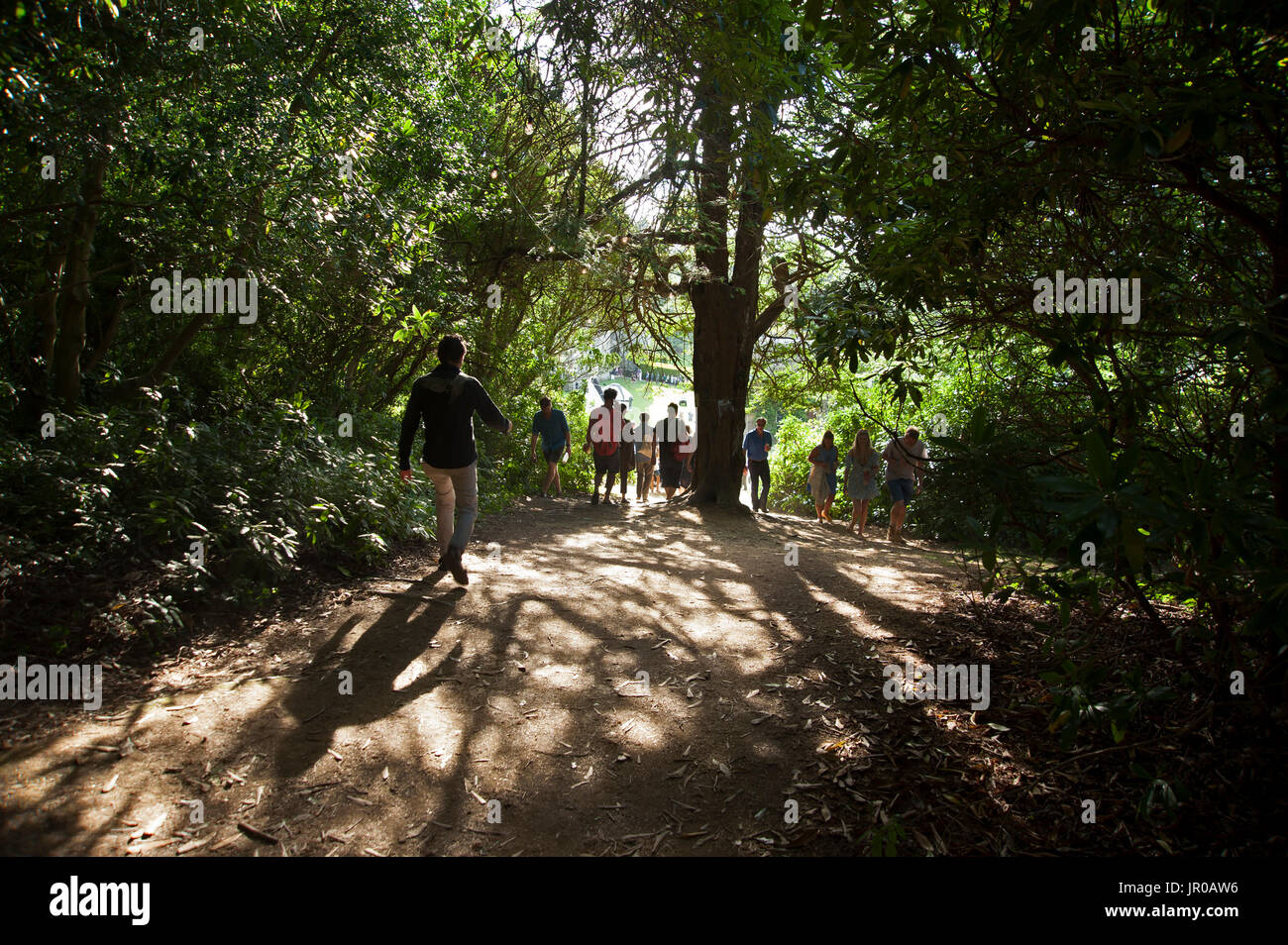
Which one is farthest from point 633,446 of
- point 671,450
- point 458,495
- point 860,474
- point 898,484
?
point 458,495

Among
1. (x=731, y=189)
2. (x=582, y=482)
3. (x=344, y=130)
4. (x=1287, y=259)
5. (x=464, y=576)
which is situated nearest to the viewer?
(x=1287, y=259)

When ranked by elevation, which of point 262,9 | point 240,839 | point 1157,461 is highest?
point 262,9

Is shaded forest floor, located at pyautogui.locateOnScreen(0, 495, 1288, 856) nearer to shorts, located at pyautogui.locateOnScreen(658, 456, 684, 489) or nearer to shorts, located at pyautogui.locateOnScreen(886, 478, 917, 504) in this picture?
shorts, located at pyautogui.locateOnScreen(886, 478, 917, 504)

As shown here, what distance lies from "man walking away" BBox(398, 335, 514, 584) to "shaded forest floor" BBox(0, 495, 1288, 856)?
2.42ft

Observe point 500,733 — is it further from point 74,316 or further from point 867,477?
point 867,477

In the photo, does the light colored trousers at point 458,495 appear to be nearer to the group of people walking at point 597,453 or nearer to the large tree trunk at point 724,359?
the group of people walking at point 597,453

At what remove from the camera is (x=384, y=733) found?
152 inches

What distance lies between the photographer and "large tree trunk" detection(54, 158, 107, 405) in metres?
6.55

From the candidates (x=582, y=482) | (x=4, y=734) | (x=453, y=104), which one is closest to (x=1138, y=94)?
(x=4, y=734)

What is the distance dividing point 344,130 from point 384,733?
4.83 m

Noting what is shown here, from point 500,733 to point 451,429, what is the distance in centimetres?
311

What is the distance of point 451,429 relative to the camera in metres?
A: 6.30

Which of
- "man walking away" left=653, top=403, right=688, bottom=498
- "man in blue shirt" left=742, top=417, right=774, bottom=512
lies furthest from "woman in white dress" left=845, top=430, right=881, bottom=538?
"man walking away" left=653, top=403, right=688, bottom=498

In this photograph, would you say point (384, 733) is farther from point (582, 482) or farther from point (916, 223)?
point (582, 482)
